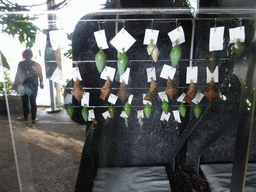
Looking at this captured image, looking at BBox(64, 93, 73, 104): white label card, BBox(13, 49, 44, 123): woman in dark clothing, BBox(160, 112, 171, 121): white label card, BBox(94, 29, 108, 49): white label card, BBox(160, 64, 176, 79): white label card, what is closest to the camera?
BBox(13, 49, 44, 123): woman in dark clothing

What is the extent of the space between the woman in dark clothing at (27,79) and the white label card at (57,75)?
4cm

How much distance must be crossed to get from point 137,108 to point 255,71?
2.36 feet

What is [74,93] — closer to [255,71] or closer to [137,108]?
[137,108]

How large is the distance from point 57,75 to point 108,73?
14.2 inches

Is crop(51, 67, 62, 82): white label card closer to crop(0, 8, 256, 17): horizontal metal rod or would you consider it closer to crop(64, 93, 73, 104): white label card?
crop(64, 93, 73, 104): white label card

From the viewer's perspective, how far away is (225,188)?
40.7 inches

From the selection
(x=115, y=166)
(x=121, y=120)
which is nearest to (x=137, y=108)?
(x=121, y=120)

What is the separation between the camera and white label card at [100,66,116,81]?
99 centimetres

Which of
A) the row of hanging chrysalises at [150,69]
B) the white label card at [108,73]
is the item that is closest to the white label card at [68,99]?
the row of hanging chrysalises at [150,69]

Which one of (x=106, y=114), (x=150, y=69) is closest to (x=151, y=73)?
(x=150, y=69)

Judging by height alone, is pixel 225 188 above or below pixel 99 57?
below

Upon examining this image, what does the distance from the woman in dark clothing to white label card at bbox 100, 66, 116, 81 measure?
0.38 m

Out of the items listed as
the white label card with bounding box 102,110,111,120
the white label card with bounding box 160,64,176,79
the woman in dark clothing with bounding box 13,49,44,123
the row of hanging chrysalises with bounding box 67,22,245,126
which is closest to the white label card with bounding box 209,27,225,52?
the row of hanging chrysalises with bounding box 67,22,245,126

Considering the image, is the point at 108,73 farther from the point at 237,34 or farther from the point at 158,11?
the point at 237,34
